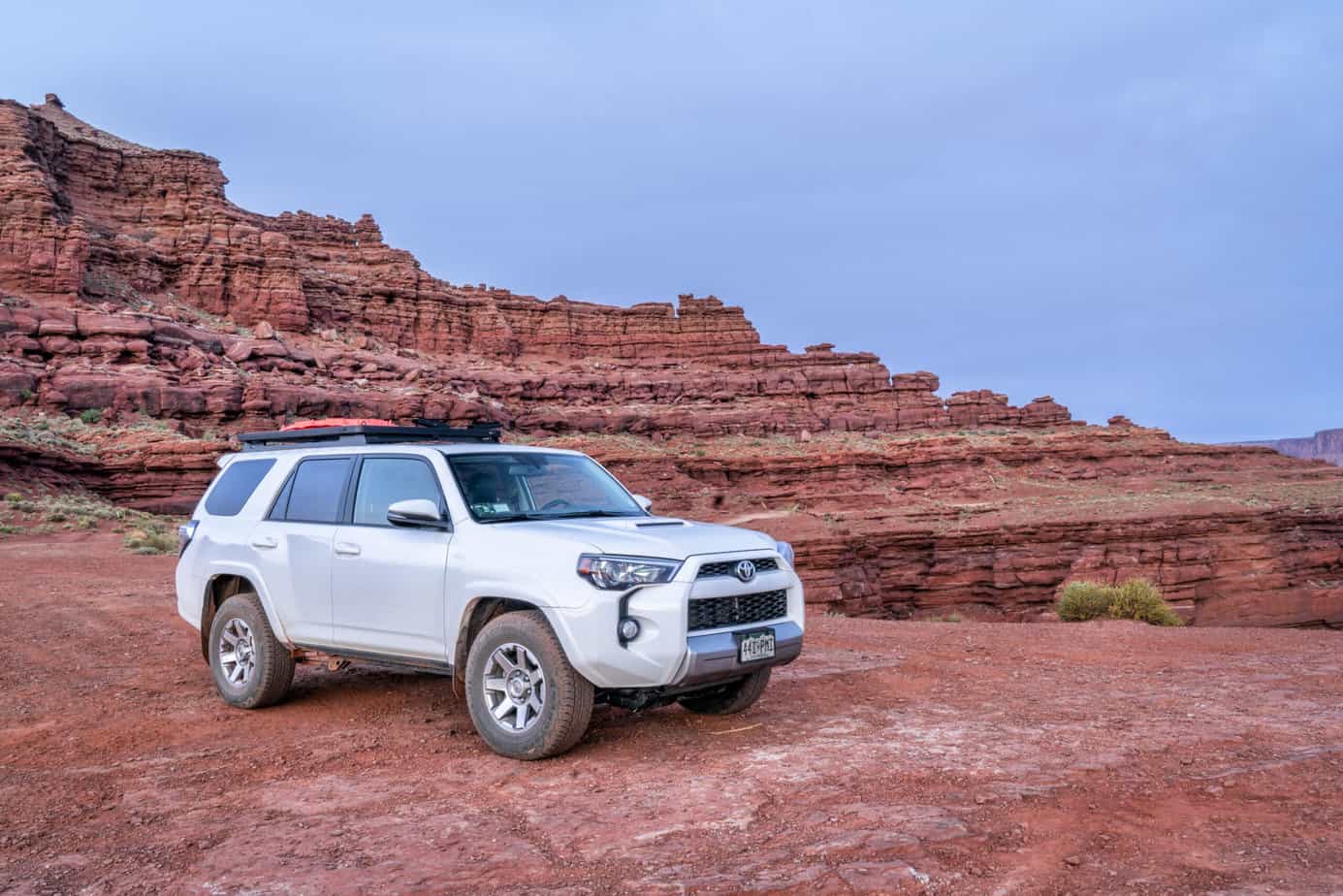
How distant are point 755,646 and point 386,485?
2.85 m

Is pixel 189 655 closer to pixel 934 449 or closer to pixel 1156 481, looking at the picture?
pixel 934 449

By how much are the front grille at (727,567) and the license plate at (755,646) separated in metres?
0.40

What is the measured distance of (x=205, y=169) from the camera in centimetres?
6141

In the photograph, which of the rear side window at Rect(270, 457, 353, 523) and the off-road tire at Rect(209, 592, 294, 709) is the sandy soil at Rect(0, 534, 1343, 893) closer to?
the off-road tire at Rect(209, 592, 294, 709)

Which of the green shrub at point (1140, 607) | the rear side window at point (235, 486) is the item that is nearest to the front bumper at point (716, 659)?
the rear side window at point (235, 486)

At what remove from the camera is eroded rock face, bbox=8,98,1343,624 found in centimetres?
3125

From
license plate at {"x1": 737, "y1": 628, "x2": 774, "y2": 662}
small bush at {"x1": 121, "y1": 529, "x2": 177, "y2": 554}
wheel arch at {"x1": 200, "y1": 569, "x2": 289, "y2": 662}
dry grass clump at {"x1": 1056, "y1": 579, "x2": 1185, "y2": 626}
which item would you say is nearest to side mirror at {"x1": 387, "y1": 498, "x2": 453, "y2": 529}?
license plate at {"x1": 737, "y1": 628, "x2": 774, "y2": 662}

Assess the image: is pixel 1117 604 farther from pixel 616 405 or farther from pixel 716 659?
pixel 616 405

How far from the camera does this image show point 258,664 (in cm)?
667

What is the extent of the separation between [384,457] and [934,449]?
47.5 meters

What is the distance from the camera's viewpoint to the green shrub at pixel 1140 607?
595 inches

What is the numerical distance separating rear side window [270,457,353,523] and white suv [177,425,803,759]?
0.02 m

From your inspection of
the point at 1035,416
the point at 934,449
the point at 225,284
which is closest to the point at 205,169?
the point at 225,284

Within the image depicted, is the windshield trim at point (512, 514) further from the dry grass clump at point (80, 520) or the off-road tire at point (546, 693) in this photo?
the dry grass clump at point (80, 520)
